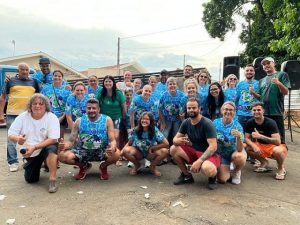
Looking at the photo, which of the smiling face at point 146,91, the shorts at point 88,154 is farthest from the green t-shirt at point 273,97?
the shorts at point 88,154

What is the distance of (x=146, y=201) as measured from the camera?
4461mm

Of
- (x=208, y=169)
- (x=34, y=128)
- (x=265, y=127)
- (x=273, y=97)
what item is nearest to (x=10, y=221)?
(x=34, y=128)

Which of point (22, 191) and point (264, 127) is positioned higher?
point (264, 127)

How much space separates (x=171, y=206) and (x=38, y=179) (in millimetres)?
2270

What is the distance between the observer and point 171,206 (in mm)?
4289

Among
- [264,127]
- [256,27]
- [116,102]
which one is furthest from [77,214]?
[256,27]

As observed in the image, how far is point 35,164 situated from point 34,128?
58 cm

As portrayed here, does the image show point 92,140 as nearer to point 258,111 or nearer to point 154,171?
point 154,171

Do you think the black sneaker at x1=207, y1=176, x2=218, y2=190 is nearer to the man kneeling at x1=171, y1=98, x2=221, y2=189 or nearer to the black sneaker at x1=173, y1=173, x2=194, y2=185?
the man kneeling at x1=171, y1=98, x2=221, y2=189

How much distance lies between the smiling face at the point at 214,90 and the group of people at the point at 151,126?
0.02m

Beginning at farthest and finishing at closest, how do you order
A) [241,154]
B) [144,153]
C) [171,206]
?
1. [144,153]
2. [241,154]
3. [171,206]

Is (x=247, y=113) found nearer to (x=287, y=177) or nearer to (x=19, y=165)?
(x=287, y=177)

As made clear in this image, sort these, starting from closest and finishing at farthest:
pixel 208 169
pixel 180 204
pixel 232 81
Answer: pixel 180 204 → pixel 208 169 → pixel 232 81

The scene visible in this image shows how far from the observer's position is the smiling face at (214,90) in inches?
241
